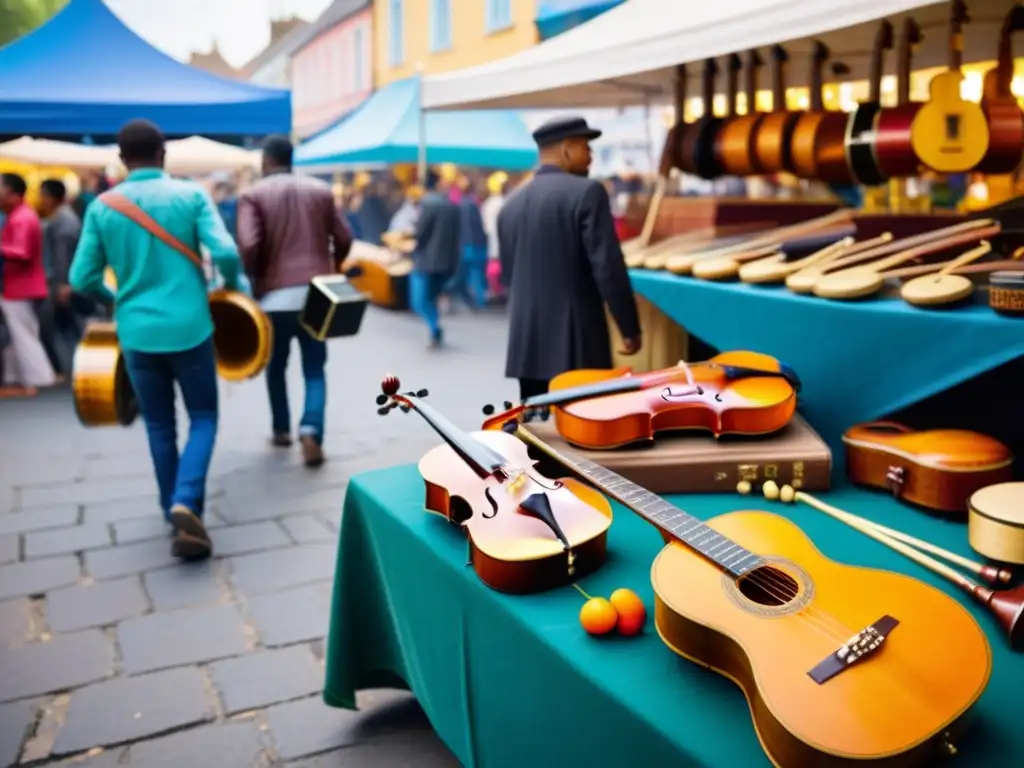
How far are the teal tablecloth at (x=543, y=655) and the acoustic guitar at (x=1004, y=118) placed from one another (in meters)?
1.27

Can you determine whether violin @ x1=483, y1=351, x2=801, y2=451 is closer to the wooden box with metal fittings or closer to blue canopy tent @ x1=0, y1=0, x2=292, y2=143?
the wooden box with metal fittings

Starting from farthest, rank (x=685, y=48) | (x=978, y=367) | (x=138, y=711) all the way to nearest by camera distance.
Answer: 1. (x=685, y=48)
2. (x=138, y=711)
3. (x=978, y=367)

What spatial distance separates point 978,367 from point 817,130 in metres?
1.47

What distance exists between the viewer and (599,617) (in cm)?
144

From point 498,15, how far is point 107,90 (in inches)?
387

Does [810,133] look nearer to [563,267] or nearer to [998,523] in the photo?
[563,267]

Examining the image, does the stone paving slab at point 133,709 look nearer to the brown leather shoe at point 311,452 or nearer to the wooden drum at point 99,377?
the wooden drum at point 99,377

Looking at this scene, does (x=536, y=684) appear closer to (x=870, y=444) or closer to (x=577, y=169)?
(x=870, y=444)

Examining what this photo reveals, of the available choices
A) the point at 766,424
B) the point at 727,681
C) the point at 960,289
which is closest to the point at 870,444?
the point at 766,424

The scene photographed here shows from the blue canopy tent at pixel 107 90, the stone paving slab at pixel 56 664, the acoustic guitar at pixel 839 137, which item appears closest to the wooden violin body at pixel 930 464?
the acoustic guitar at pixel 839 137

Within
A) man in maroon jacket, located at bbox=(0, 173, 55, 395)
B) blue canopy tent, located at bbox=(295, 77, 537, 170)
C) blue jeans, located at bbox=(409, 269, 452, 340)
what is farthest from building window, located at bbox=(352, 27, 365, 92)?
man in maroon jacket, located at bbox=(0, 173, 55, 395)

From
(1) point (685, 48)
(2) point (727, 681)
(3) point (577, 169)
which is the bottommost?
(2) point (727, 681)

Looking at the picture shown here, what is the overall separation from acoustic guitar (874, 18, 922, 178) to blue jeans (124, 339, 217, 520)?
2.60 m

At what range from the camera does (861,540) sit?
1.84 metres
